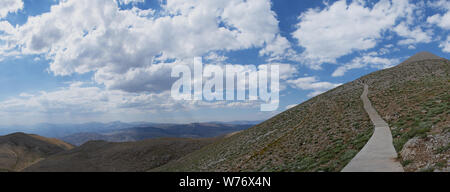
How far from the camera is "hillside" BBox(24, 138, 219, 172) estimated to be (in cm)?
5525

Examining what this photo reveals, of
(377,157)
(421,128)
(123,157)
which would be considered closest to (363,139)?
(421,128)

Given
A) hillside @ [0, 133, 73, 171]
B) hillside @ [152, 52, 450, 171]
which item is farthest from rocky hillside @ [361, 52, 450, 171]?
hillside @ [0, 133, 73, 171]

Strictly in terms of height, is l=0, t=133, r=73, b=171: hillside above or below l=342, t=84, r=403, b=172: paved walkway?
below

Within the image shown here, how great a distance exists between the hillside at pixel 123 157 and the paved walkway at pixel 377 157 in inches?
2017

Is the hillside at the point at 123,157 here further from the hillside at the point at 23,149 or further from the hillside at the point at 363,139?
the hillside at the point at 363,139

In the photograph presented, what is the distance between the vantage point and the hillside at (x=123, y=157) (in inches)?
2175

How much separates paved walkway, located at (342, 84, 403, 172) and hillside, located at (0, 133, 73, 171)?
336 feet

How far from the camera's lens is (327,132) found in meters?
23.2

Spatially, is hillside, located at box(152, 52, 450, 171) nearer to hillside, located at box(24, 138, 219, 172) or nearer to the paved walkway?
the paved walkway

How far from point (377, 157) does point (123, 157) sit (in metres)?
63.3

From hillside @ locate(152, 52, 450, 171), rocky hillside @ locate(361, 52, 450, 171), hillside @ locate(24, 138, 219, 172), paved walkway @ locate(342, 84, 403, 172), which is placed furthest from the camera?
hillside @ locate(24, 138, 219, 172)
